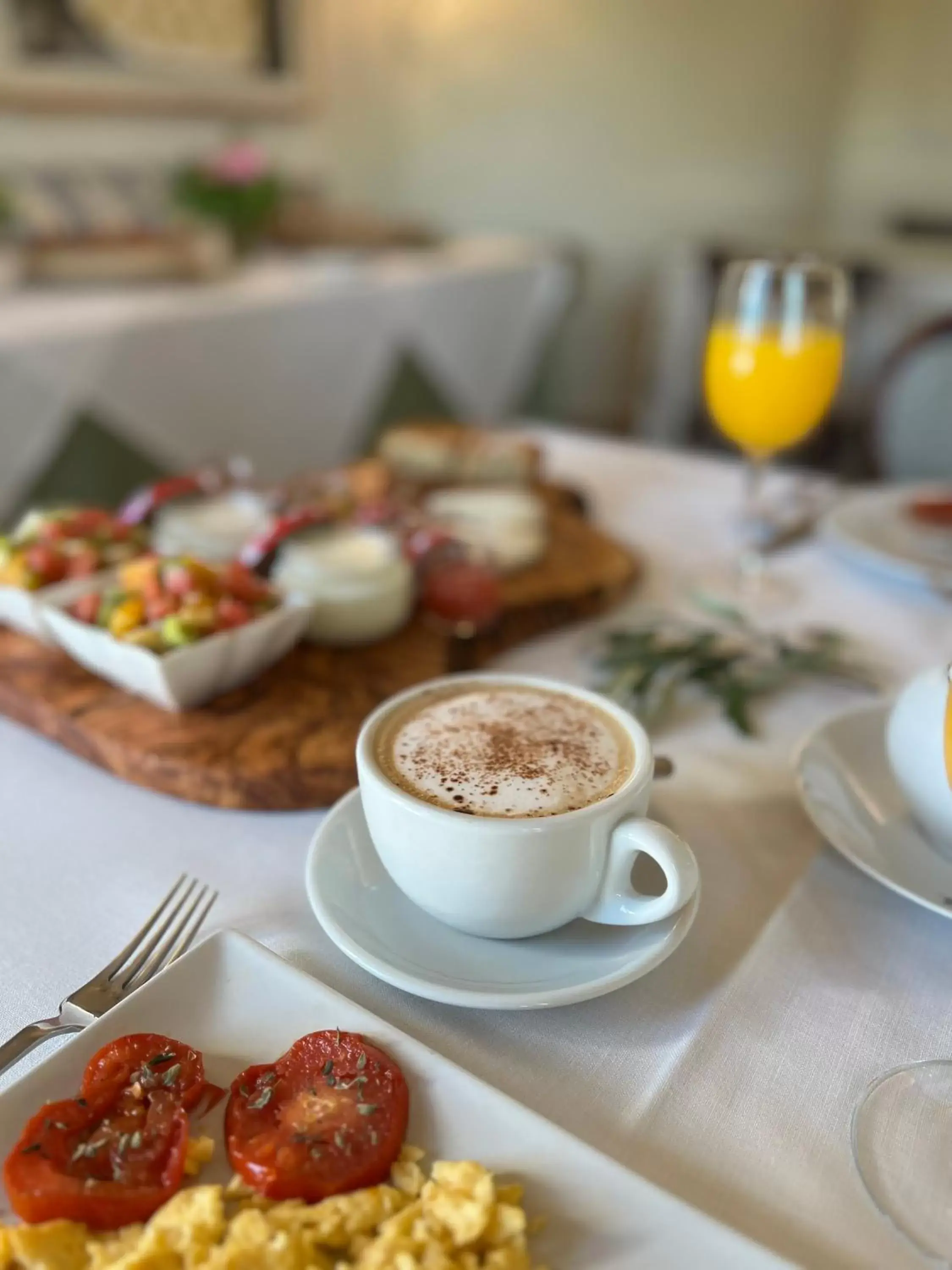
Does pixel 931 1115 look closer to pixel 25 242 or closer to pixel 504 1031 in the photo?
pixel 504 1031

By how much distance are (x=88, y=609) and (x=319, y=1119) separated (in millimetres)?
474

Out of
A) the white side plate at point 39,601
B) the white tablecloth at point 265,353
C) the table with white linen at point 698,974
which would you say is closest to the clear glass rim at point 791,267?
the table with white linen at point 698,974

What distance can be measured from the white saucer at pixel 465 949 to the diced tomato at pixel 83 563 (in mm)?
393

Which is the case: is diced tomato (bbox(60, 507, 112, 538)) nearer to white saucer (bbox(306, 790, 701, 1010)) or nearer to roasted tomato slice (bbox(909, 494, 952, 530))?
white saucer (bbox(306, 790, 701, 1010))

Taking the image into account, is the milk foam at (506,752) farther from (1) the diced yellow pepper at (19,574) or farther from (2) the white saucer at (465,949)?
(1) the diced yellow pepper at (19,574)

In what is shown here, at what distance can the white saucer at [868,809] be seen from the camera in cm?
55

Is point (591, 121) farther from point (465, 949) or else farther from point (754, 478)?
point (465, 949)

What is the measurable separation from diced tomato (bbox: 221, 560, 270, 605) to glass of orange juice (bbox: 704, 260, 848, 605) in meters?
0.50

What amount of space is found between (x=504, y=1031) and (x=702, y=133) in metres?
4.55

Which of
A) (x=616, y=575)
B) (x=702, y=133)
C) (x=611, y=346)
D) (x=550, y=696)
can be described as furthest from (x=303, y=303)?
(x=702, y=133)

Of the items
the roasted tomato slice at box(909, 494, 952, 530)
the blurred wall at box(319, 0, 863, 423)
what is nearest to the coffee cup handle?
the roasted tomato slice at box(909, 494, 952, 530)

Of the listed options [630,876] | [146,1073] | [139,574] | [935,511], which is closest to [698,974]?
[630,876]

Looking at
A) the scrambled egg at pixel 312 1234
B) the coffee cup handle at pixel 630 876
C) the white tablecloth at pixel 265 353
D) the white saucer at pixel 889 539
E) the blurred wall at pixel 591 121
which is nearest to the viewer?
the scrambled egg at pixel 312 1234

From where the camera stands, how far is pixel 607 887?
489 mm
